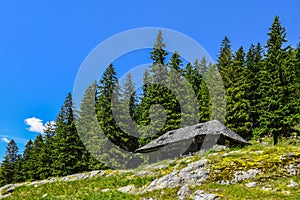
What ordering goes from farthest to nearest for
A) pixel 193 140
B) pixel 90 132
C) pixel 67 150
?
pixel 67 150, pixel 90 132, pixel 193 140

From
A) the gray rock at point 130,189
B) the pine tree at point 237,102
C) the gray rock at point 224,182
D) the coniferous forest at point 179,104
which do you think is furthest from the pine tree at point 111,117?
the gray rock at point 224,182

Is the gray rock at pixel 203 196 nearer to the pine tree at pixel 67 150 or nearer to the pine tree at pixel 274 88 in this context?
the pine tree at pixel 274 88

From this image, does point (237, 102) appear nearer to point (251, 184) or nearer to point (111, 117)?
point (111, 117)

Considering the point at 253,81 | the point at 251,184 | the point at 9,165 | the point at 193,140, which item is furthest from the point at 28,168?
→ the point at 251,184

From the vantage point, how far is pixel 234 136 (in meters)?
29.4

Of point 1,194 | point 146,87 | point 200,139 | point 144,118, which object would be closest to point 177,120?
point 144,118

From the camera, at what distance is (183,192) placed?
1370 cm

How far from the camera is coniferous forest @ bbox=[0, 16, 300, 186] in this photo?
35375 mm

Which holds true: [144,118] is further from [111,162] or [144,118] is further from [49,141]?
[49,141]

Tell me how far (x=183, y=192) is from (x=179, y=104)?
3118 cm

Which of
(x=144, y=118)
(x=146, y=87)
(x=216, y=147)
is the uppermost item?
(x=146, y=87)

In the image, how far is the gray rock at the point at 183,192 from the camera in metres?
13.3

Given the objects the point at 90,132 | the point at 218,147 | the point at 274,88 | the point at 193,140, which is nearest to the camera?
the point at 218,147

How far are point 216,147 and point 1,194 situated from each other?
2319 centimetres
